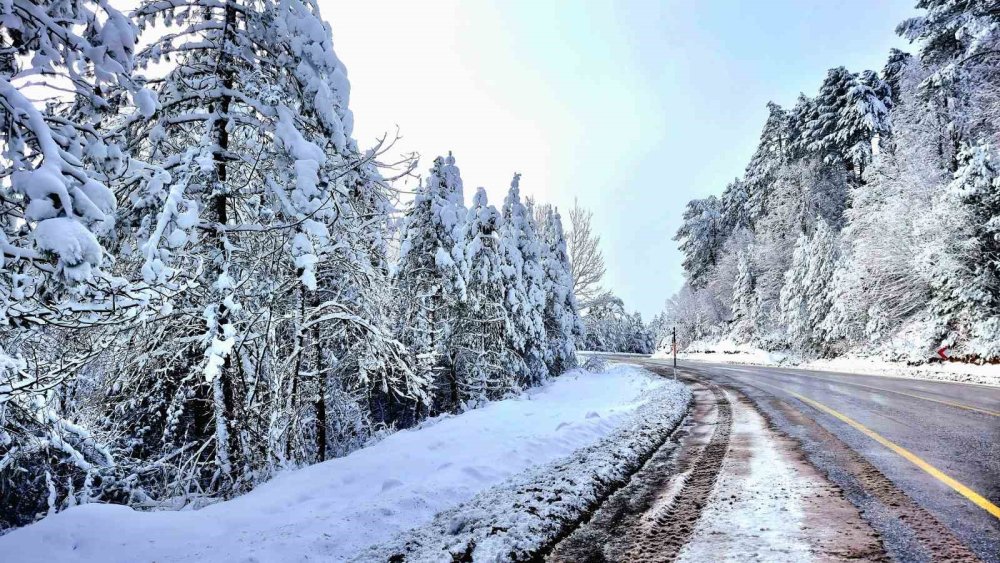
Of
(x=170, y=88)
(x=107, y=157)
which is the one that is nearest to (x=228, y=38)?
(x=170, y=88)

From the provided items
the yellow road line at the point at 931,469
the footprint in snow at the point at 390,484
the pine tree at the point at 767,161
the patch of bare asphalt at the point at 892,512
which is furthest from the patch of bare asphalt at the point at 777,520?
the pine tree at the point at 767,161

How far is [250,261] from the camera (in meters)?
6.29

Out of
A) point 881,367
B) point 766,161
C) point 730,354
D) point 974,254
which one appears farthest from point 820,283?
point 766,161

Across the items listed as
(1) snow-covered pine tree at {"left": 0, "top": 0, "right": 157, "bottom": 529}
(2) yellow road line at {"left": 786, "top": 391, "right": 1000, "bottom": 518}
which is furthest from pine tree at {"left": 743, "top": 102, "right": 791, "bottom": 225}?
(1) snow-covered pine tree at {"left": 0, "top": 0, "right": 157, "bottom": 529}

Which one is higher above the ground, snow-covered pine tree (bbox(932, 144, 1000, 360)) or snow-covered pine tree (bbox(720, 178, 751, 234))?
snow-covered pine tree (bbox(720, 178, 751, 234))

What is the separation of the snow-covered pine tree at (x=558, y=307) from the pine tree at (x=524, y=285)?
3.74ft

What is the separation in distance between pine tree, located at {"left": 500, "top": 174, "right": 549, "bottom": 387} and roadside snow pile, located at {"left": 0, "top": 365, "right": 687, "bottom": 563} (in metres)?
9.59

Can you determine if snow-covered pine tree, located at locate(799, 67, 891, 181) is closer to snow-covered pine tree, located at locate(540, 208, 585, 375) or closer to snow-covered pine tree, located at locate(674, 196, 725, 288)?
snow-covered pine tree, located at locate(674, 196, 725, 288)

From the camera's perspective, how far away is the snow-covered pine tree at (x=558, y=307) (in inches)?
896

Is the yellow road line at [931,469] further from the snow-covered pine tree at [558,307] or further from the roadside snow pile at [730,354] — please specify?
the roadside snow pile at [730,354]

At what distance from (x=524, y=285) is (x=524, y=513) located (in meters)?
15.7

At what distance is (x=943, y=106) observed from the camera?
2255 cm

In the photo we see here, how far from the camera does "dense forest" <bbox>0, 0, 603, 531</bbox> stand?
3.20m

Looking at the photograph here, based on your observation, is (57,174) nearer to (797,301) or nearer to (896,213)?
(896,213)
